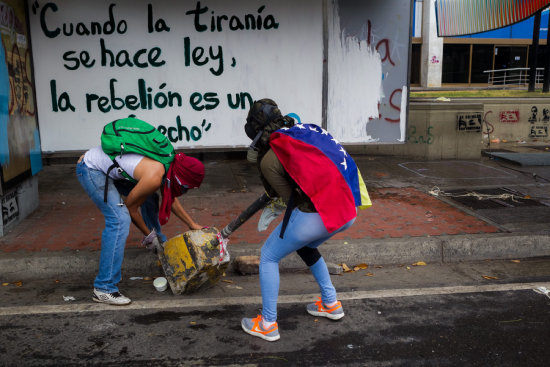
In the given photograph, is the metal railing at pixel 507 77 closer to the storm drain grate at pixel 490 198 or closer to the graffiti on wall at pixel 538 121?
the graffiti on wall at pixel 538 121

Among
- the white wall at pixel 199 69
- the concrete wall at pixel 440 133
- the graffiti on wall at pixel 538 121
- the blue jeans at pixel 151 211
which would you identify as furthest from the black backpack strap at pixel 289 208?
the graffiti on wall at pixel 538 121

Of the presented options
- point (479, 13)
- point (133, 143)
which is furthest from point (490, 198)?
point (479, 13)

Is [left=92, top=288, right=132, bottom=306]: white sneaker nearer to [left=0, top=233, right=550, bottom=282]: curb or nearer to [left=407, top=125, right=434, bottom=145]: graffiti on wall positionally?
[left=0, top=233, right=550, bottom=282]: curb

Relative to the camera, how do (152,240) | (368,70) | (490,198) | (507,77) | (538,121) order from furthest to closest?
(507,77)
(538,121)
(490,198)
(368,70)
(152,240)

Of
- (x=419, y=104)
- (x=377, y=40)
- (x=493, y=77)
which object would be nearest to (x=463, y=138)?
(x=419, y=104)

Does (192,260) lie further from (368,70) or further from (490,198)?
(490,198)

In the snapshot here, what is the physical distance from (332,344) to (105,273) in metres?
1.79

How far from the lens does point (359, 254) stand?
16.1 ft

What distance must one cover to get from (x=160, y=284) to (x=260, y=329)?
115 cm

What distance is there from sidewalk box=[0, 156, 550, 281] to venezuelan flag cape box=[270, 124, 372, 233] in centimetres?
180

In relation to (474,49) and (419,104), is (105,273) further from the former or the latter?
(474,49)

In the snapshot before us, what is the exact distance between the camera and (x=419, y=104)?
9.31 m

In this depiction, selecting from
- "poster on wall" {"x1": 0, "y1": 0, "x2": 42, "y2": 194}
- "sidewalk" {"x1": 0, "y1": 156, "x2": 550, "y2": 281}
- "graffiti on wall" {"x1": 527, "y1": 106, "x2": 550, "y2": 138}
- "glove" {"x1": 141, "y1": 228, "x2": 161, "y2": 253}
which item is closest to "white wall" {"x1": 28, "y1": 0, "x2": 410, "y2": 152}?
"poster on wall" {"x1": 0, "y1": 0, "x2": 42, "y2": 194}

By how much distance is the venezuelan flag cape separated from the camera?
3.04 metres
